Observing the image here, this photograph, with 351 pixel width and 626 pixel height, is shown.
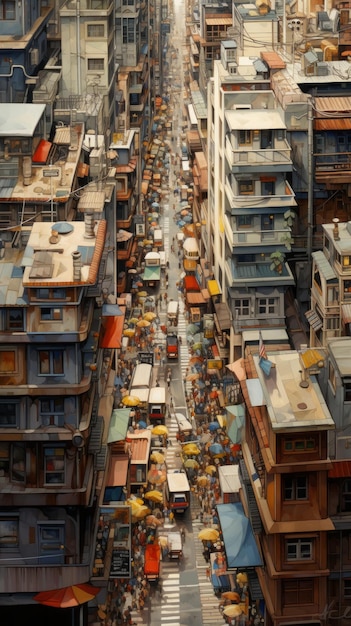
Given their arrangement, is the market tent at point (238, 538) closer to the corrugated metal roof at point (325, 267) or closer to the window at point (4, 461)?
the window at point (4, 461)

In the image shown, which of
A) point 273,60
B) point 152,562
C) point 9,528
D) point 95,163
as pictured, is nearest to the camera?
point 9,528

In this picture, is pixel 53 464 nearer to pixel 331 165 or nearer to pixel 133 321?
pixel 331 165

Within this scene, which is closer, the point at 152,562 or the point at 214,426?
the point at 152,562

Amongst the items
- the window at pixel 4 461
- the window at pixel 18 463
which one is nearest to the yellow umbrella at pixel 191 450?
the window at pixel 18 463

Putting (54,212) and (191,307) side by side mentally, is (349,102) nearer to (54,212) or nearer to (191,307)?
(54,212)

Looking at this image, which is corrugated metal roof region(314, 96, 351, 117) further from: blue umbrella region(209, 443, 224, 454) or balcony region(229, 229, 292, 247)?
blue umbrella region(209, 443, 224, 454)

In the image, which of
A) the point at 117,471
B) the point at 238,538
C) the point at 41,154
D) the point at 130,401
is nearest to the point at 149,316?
the point at 130,401

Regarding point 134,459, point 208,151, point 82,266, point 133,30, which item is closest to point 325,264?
point 82,266
